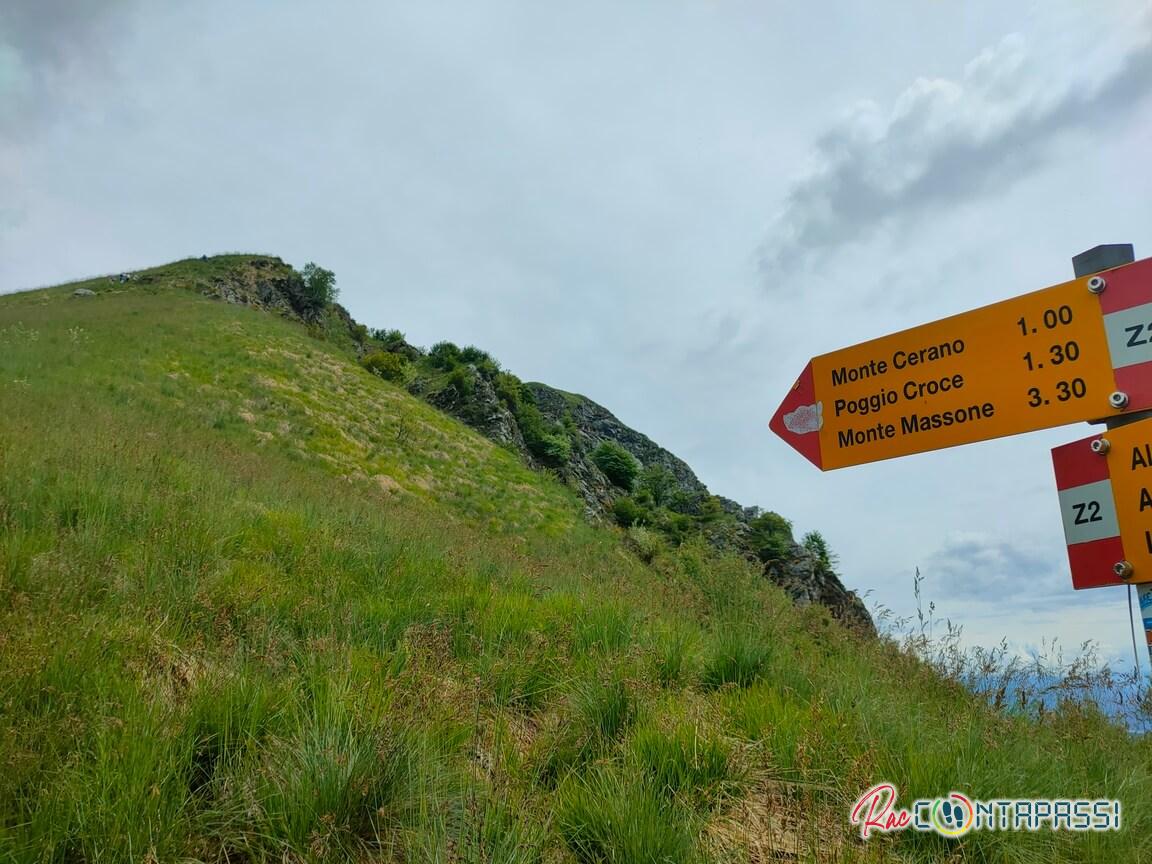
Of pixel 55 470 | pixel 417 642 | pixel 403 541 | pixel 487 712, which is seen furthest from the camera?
pixel 403 541

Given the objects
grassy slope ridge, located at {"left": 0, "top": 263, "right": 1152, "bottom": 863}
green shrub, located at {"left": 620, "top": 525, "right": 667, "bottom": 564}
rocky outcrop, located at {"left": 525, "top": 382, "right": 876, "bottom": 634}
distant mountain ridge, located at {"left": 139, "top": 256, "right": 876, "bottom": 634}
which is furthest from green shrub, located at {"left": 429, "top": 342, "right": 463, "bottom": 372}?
grassy slope ridge, located at {"left": 0, "top": 263, "right": 1152, "bottom": 863}

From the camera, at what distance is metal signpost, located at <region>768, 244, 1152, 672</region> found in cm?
260

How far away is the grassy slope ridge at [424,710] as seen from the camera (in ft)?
6.63

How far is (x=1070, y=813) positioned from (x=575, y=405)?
88.4 metres

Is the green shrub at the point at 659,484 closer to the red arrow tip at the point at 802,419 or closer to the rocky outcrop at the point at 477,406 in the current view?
the rocky outcrop at the point at 477,406

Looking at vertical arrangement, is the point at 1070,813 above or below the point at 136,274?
below

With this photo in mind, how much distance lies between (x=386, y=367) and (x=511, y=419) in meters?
7.90

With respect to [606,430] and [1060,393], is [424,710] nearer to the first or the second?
[1060,393]

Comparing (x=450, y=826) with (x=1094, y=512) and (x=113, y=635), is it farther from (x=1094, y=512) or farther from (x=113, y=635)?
(x=1094, y=512)

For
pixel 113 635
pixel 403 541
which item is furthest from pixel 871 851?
pixel 403 541

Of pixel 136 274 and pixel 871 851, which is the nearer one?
pixel 871 851

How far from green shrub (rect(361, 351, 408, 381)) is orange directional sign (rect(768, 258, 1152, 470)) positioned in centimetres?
3170

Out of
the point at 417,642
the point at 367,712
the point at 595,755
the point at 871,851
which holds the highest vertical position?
the point at 417,642

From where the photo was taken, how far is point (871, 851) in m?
2.01
